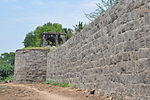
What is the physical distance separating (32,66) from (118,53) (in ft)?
43.3

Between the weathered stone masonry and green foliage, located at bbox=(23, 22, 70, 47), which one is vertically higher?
green foliage, located at bbox=(23, 22, 70, 47)

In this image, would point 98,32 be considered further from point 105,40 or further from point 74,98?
point 74,98

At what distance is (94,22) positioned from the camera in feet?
28.5

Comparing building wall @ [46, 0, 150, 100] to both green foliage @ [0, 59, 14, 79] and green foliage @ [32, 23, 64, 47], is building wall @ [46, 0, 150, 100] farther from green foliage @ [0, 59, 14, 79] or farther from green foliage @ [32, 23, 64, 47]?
green foliage @ [32, 23, 64, 47]

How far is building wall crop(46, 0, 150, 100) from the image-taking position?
5.37 meters

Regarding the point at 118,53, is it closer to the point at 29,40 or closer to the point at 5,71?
the point at 5,71

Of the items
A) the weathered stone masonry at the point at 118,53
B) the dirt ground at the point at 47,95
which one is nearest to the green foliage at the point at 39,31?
the dirt ground at the point at 47,95

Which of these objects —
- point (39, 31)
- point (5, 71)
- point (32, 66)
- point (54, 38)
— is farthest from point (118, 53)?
point (39, 31)

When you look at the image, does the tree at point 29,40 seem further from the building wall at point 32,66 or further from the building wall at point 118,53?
the building wall at point 118,53

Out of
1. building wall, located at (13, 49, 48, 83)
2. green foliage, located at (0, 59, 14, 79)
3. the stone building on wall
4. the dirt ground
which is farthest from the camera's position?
the stone building on wall

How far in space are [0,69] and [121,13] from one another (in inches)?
833

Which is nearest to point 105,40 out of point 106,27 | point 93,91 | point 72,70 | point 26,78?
point 106,27

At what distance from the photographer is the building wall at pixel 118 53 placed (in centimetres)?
537

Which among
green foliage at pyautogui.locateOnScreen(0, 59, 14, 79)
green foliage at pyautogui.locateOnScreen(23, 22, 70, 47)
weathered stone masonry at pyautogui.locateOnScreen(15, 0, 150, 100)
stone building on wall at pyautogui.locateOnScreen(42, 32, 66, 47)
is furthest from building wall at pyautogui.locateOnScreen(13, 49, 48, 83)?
green foliage at pyautogui.locateOnScreen(23, 22, 70, 47)
